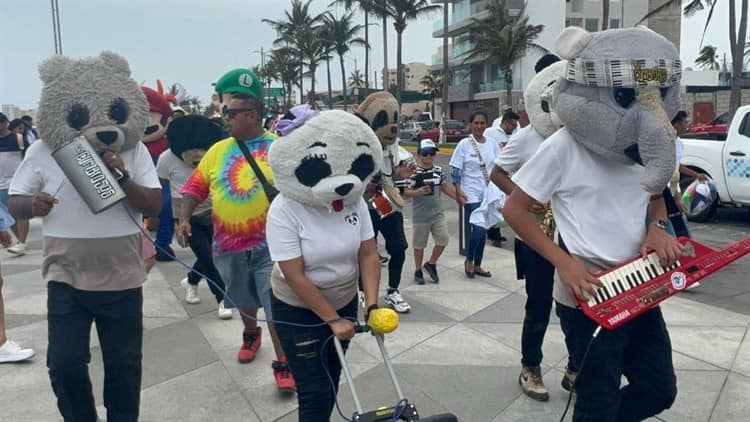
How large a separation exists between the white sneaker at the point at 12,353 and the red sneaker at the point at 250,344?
1462mm

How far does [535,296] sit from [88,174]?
247 centimetres

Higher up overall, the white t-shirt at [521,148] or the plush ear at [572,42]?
the plush ear at [572,42]

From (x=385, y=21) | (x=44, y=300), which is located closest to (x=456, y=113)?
(x=385, y=21)

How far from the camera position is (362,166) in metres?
2.79

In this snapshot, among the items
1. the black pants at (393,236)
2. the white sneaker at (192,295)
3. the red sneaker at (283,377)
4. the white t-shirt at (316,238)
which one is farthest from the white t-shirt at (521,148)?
the white sneaker at (192,295)

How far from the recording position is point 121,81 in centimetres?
301

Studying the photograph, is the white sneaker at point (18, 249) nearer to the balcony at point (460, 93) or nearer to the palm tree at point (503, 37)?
the palm tree at point (503, 37)

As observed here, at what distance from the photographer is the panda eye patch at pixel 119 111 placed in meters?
2.91

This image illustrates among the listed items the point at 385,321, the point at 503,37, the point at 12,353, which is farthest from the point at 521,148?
the point at 503,37

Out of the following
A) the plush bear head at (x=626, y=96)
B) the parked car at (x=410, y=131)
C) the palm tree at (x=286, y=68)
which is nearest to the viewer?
the plush bear head at (x=626, y=96)

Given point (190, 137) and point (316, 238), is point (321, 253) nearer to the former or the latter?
point (316, 238)

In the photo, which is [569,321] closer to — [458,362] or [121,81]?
[458,362]

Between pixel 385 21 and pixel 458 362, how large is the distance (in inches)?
1458

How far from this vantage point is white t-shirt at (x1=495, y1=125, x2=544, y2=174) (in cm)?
377
